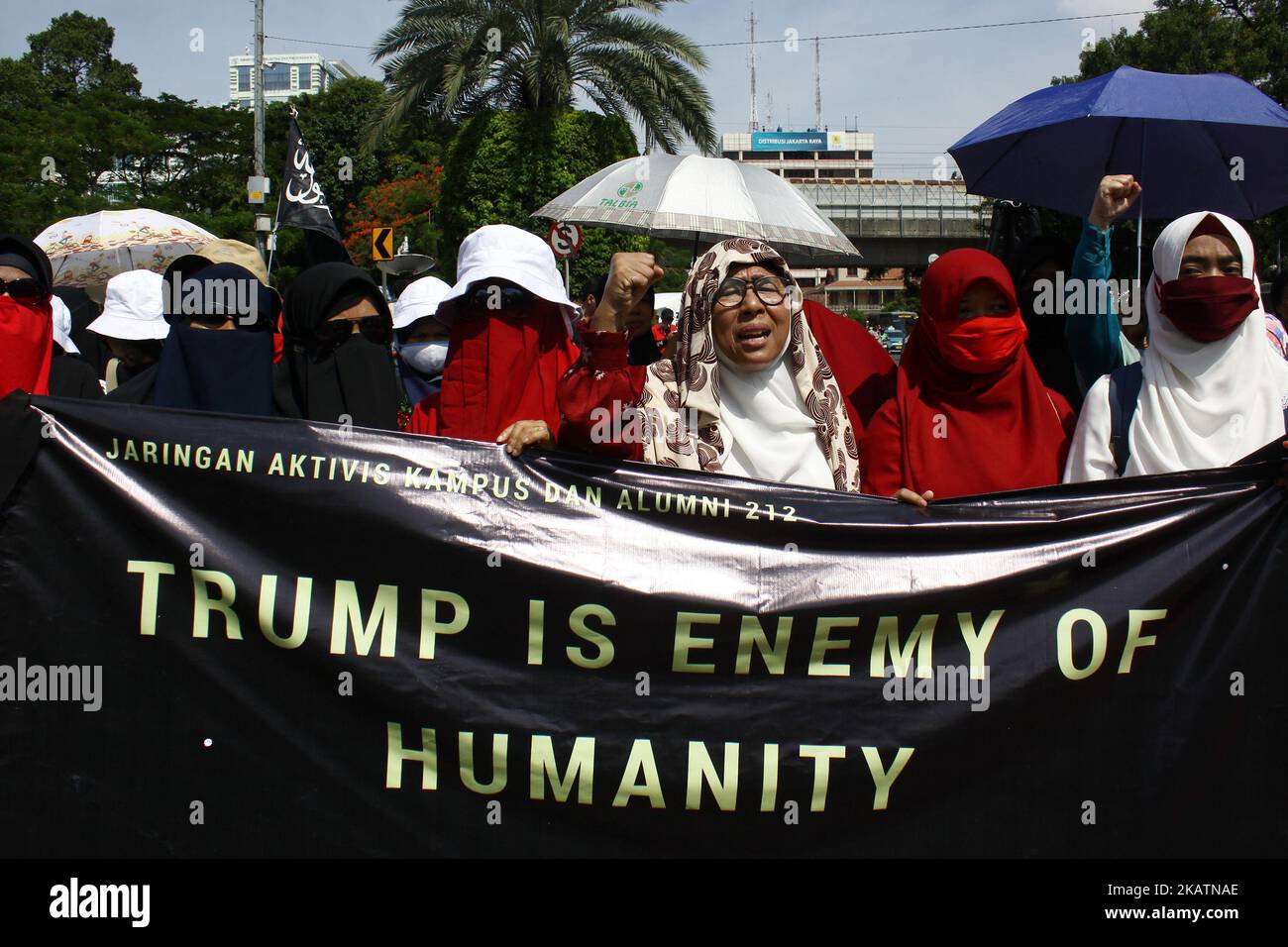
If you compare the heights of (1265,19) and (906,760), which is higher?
(1265,19)

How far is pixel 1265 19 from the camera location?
67.1 ft

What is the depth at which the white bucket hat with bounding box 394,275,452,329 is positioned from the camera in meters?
5.62

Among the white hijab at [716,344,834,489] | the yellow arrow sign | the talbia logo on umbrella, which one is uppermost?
the yellow arrow sign

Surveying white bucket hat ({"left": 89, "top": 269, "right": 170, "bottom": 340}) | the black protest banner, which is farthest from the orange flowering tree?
the black protest banner

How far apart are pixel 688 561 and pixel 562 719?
0.48m

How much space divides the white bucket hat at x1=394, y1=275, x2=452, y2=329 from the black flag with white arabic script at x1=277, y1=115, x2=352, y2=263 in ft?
2.59

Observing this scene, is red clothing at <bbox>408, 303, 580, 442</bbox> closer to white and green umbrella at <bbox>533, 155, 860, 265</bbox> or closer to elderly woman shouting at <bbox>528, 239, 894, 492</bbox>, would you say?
elderly woman shouting at <bbox>528, 239, 894, 492</bbox>

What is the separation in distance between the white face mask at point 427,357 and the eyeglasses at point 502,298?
1.95 meters

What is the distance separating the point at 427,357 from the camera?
5.54 metres

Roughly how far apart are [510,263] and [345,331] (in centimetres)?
60

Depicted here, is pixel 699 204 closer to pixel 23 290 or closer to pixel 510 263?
pixel 510 263

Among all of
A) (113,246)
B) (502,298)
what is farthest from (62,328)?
(502,298)

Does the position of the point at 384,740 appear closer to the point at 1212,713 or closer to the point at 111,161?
the point at 1212,713
